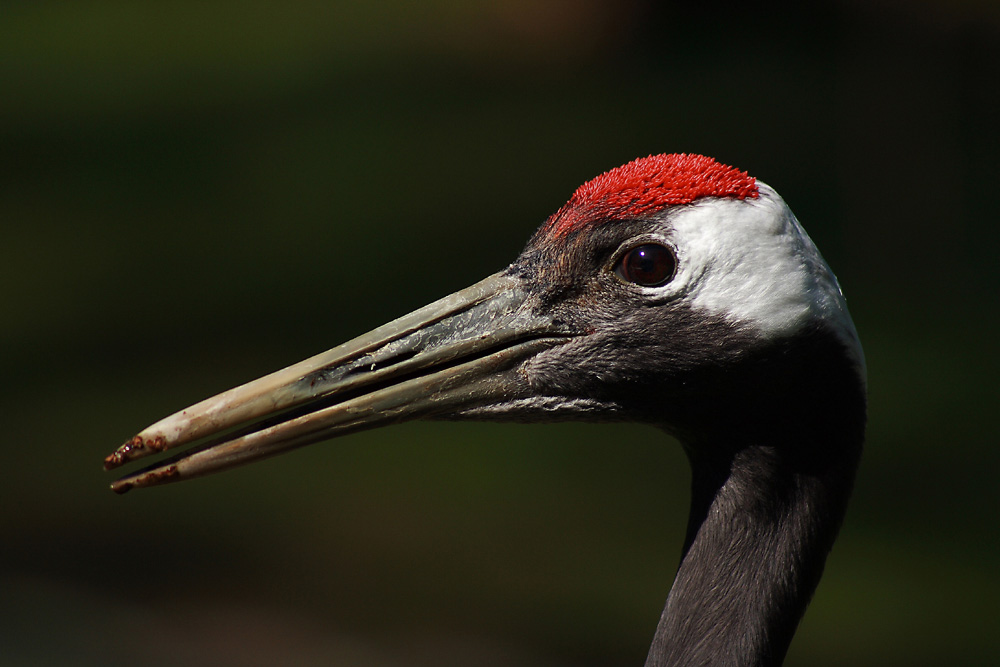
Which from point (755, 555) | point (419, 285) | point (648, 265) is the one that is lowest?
point (755, 555)

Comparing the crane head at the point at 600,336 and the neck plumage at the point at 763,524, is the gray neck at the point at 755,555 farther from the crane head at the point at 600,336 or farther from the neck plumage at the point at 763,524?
the crane head at the point at 600,336

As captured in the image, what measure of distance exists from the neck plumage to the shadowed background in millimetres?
3330

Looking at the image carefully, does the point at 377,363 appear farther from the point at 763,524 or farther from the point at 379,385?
the point at 763,524

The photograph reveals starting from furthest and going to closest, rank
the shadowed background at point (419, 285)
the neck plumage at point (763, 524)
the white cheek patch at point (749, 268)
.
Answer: the shadowed background at point (419, 285), the neck plumage at point (763, 524), the white cheek patch at point (749, 268)

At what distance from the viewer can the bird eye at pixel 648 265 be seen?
9.95ft

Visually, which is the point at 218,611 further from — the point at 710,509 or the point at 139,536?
the point at 710,509

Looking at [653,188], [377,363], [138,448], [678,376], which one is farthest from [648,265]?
[138,448]

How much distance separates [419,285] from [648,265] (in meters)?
7.44

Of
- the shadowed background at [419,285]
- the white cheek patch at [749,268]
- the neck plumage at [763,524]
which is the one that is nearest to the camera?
the white cheek patch at [749,268]

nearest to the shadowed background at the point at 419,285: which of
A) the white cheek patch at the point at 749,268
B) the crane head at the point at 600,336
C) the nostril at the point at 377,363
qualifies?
the crane head at the point at 600,336

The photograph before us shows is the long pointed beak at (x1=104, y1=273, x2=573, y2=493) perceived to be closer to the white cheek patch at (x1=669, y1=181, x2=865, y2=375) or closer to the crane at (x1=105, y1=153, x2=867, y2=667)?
the crane at (x1=105, y1=153, x2=867, y2=667)

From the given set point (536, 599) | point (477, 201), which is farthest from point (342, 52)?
point (536, 599)

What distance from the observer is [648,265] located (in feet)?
10.0

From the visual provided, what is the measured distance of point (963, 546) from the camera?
7.70m
